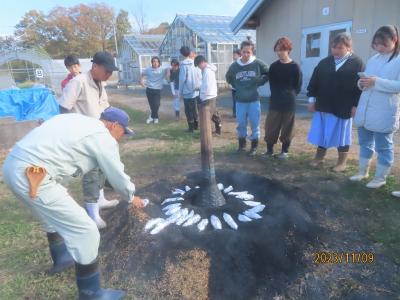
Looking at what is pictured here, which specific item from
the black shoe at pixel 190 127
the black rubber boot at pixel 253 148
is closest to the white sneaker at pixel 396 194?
the black rubber boot at pixel 253 148

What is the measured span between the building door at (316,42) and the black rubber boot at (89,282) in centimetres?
989

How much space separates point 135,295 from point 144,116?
8361 millimetres

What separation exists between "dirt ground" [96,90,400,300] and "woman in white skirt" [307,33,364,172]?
969 millimetres

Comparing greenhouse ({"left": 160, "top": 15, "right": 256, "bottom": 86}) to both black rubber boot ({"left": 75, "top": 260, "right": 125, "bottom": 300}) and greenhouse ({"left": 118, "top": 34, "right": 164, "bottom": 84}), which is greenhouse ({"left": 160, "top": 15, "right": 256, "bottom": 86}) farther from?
black rubber boot ({"left": 75, "top": 260, "right": 125, "bottom": 300})

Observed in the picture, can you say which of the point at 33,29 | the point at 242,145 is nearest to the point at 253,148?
the point at 242,145

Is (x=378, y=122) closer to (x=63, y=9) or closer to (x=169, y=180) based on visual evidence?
(x=169, y=180)

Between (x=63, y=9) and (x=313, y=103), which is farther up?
(x=63, y=9)

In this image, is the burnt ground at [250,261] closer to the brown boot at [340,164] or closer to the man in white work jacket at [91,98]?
the man in white work jacket at [91,98]

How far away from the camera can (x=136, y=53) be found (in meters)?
24.2

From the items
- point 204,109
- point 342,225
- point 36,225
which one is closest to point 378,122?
point 342,225

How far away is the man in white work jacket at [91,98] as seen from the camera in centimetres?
299

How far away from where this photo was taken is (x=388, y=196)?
3.69 m
